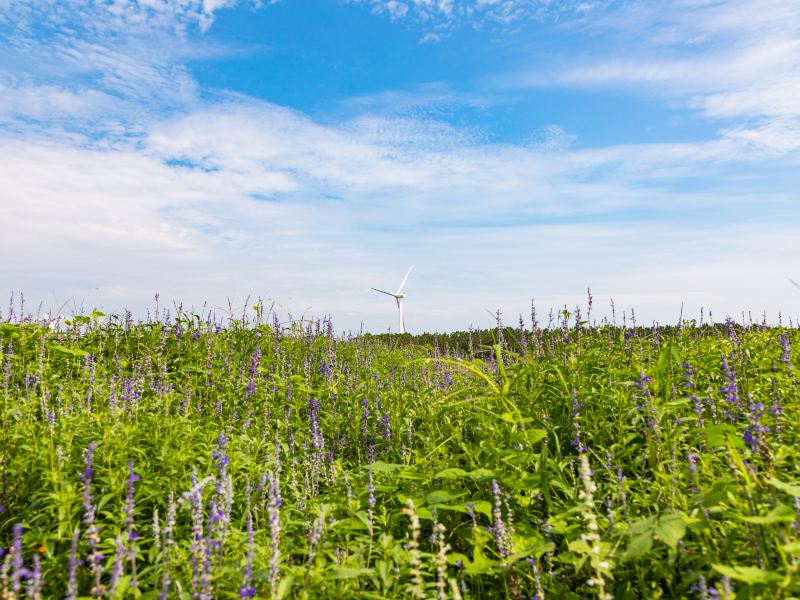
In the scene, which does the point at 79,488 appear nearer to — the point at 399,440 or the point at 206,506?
the point at 206,506

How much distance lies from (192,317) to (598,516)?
820 centimetres

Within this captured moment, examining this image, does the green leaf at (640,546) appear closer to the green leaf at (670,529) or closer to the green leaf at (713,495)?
the green leaf at (670,529)

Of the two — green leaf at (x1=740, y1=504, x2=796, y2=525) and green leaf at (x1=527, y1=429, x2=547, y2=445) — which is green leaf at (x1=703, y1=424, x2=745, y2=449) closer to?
green leaf at (x1=740, y1=504, x2=796, y2=525)

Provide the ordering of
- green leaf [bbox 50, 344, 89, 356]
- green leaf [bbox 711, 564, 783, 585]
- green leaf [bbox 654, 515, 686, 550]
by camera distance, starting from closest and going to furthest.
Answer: green leaf [bbox 711, 564, 783, 585] < green leaf [bbox 654, 515, 686, 550] < green leaf [bbox 50, 344, 89, 356]

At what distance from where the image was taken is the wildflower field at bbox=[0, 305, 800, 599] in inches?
115

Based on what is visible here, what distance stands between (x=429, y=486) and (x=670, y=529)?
80.7 inches

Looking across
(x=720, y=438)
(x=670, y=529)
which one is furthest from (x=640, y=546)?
(x=720, y=438)

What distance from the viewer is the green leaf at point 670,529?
8.11ft

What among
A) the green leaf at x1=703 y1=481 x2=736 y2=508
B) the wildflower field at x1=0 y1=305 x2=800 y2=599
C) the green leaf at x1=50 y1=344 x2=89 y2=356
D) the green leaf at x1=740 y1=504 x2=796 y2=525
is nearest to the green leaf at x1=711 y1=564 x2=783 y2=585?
the wildflower field at x1=0 y1=305 x2=800 y2=599

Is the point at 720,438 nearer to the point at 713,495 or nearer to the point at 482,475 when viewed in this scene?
the point at 713,495

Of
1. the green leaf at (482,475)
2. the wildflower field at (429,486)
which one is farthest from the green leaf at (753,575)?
the green leaf at (482,475)

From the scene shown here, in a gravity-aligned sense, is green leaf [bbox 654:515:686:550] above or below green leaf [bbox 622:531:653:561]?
above

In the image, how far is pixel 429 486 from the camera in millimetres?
4285

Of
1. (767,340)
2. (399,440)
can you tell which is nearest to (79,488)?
(399,440)
